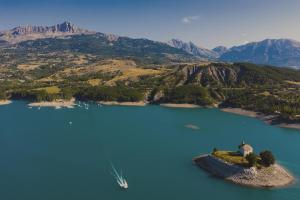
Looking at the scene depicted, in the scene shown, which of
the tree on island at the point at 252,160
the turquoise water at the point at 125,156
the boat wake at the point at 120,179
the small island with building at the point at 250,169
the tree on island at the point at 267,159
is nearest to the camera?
the turquoise water at the point at 125,156

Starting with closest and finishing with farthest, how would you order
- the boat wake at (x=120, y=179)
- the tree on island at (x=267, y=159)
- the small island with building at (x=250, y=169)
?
1. the boat wake at (x=120, y=179)
2. the small island with building at (x=250, y=169)
3. the tree on island at (x=267, y=159)

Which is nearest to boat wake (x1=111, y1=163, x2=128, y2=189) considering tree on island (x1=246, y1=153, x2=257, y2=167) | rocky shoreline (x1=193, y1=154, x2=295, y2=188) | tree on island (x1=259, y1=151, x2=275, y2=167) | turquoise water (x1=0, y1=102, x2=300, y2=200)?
turquoise water (x1=0, y1=102, x2=300, y2=200)

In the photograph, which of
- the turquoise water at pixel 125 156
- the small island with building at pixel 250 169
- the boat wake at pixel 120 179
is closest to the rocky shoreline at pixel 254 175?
the small island with building at pixel 250 169

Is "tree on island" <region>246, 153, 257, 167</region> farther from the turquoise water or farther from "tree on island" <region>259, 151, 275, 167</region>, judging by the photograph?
the turquoise water

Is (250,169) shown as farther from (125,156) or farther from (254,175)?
(125,156)

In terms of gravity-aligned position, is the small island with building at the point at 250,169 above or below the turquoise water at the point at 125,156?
above

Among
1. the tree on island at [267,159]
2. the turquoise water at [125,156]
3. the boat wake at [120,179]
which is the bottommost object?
the turquoise water at [125,156]

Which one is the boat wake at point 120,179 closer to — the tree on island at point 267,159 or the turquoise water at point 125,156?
the turquoise water at point 125,156

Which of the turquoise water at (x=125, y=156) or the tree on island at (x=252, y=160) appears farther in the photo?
the tree on island at (x=252, y=160)
